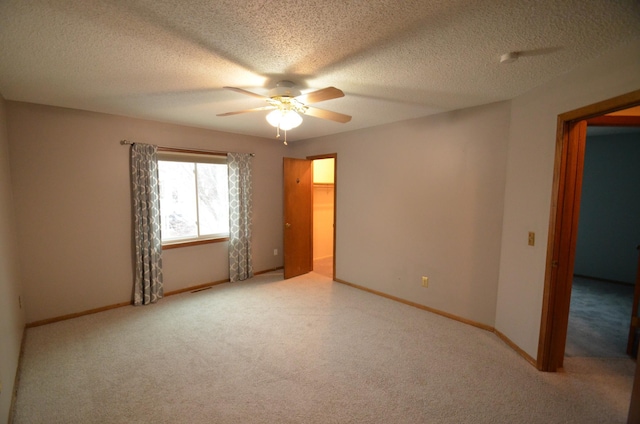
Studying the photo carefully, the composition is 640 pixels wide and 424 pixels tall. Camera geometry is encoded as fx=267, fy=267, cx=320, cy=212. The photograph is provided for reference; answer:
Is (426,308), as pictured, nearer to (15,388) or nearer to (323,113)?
(323,113)

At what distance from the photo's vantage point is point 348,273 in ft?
14.1

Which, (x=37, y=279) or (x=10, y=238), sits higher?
(x=10, y=238)

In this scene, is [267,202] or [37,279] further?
[267,202]

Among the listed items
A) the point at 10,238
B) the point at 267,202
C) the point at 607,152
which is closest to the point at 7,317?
the point at 10,238

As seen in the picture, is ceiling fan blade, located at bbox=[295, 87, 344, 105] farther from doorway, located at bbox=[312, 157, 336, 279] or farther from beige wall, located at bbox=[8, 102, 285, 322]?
doorway, located at bbox=[312, 157, 336, 279]

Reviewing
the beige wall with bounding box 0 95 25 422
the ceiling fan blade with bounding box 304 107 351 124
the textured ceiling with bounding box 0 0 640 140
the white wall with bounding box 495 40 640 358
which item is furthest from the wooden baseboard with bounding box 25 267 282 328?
the white wall with bounding box 495 40 640 358

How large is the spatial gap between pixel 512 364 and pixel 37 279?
4.81 meters

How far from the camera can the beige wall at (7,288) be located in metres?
1.75

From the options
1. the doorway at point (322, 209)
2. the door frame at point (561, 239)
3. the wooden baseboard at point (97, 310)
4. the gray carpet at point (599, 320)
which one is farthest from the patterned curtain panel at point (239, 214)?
the gray carpet at point (599, 320)

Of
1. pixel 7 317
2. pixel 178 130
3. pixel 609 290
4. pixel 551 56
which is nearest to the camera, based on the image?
pixel 551 56

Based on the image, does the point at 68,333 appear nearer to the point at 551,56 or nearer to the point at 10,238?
the point at 10,238

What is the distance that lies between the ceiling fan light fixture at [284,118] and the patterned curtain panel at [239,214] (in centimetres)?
232

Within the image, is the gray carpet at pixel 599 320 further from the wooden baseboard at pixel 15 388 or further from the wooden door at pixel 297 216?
the wooden baseboard at pixel 15 388

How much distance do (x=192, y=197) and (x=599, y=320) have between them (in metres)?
5.50
